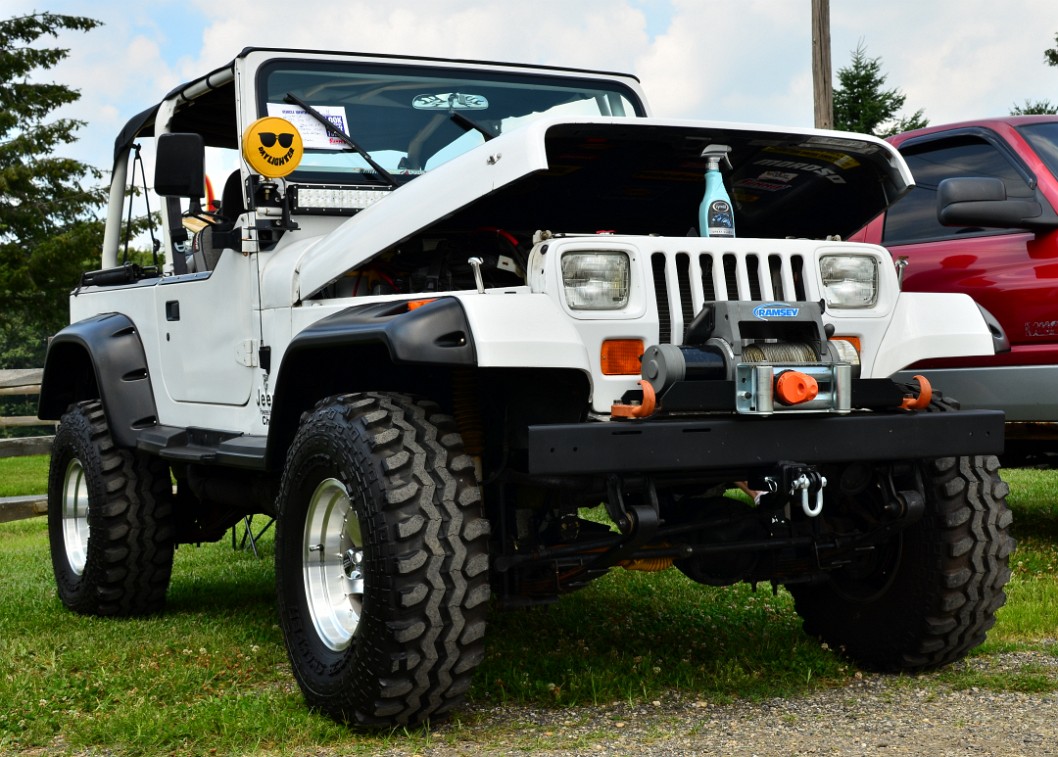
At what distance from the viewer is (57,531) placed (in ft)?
21.7

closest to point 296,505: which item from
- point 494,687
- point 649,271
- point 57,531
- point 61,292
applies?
point 494,687

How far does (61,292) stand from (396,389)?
805 inches

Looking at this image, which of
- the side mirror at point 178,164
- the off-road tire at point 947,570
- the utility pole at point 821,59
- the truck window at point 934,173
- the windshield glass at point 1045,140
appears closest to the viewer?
the off-road tire at point 947,570

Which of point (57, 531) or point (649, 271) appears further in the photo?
point (57, 531)

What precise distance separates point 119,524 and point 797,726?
3.29 metres

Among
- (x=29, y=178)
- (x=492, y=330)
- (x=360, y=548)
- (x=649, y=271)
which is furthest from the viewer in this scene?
(x=29, y=178)

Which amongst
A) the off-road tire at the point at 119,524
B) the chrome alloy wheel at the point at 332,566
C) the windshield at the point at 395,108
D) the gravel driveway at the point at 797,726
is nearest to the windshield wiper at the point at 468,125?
the windshield at the point at 395,108

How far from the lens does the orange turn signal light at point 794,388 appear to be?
3656 mm

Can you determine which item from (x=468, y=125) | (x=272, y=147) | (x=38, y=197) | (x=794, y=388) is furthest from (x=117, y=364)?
(x=38, y=197)

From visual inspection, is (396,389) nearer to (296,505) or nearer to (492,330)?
(296,505)

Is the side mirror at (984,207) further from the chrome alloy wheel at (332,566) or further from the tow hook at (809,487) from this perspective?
the chrome alloy wheel at (332,566)

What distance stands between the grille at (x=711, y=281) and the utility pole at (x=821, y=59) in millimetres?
9638

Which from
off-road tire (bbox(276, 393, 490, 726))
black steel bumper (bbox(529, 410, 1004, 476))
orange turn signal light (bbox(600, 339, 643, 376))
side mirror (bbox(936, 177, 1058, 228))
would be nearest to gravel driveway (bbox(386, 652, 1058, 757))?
off-road tire (bbox(276, 393, 490, 726))

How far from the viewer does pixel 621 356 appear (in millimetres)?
3799
